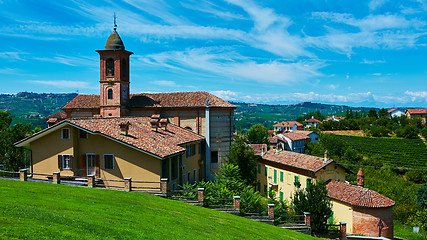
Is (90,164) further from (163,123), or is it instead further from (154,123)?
(163,123)

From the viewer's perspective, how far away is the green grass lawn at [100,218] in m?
10.1

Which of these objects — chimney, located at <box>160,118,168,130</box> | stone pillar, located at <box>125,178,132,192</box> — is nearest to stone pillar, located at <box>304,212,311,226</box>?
stone pillar, located at <box>125,178,132,192</box>

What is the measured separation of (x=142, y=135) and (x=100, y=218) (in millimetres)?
14615

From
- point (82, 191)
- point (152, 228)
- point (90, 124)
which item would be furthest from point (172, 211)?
point (90, 124)

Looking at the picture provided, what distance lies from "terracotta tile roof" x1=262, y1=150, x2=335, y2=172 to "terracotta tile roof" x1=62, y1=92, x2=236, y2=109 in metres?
9.32

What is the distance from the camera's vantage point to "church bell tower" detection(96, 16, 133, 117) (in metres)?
38.2

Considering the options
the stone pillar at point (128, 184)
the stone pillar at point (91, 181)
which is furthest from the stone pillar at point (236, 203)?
the stone pillar at point (91, 181)

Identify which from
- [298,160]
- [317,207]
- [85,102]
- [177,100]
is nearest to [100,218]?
[317,207]

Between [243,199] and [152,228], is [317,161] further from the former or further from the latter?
[152,228]

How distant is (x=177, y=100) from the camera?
128ft

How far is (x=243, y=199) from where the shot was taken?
23547 millimetres

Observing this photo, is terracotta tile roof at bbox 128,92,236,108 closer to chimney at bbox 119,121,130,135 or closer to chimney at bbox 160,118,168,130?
chimney at bbox 160,118,168,130

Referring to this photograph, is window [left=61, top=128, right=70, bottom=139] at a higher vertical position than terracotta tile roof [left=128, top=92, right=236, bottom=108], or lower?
lower

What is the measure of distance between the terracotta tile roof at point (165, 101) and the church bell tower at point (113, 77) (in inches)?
69.7
